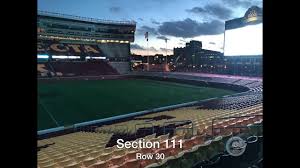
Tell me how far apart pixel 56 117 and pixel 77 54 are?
1243 mm

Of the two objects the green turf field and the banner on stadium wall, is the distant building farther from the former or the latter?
the banner on stadium wall

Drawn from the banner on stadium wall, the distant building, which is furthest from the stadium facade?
the distant building

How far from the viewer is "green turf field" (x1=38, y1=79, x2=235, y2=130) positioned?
525cm

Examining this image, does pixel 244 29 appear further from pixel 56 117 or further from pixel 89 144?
pixel 56 117

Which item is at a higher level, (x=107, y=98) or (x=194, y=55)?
(x=194, y=55)

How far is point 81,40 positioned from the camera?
5035 millimetres

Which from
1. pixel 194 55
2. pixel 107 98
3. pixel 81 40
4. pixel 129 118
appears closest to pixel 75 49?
pixel 81 40

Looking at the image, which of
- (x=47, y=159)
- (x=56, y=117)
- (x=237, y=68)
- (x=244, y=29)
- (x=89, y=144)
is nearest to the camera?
(x=47, y=159)

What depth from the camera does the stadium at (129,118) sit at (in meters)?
2.45

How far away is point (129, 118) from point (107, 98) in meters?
0.55

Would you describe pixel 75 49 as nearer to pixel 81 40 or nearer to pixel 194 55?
pixel 81 40

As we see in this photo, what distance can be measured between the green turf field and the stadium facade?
0.53m
